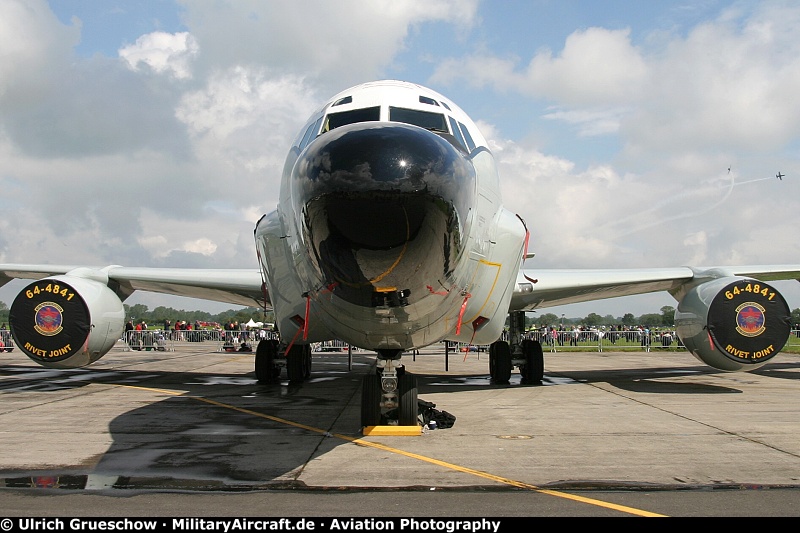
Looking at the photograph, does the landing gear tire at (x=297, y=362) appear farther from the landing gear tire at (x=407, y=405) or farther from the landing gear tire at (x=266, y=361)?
the landing gear tire at (x=407, y=405)

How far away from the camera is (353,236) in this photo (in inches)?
184

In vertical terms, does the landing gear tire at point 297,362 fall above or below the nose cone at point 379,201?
below

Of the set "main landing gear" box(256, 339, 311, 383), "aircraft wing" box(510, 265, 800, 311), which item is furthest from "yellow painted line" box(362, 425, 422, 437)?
"main landing gear" box(256, 339, 311, 383)

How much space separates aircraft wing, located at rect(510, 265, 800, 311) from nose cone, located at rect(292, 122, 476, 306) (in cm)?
799

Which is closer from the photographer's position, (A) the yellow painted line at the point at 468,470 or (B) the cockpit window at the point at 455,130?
(A) the yellow painted line at the point at 468,470

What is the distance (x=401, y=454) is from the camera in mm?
6852

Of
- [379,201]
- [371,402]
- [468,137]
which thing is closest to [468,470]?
[371,402]

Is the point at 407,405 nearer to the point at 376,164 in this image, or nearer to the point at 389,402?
the point at 389,402

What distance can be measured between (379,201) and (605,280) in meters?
10.1

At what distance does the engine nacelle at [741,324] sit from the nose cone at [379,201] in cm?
883

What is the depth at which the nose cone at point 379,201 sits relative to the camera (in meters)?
4.55

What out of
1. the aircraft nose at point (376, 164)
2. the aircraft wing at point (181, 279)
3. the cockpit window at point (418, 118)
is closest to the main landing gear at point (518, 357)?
the aircraft wing at point (181, 279)

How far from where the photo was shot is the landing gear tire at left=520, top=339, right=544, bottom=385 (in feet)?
47.9
